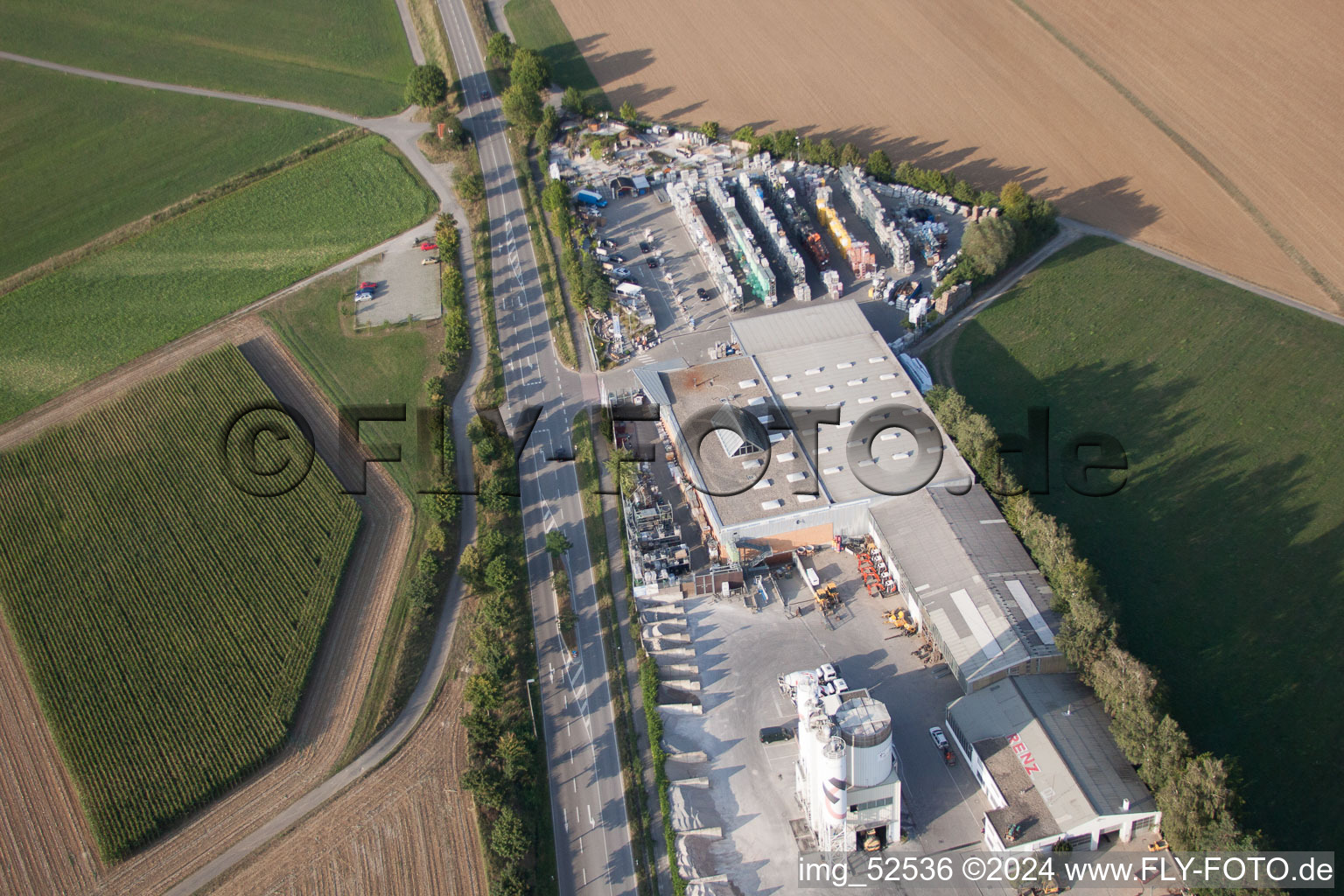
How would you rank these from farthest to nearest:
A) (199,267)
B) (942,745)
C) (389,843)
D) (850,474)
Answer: (199,267) → (850,474) → (942,745) → (389,843)

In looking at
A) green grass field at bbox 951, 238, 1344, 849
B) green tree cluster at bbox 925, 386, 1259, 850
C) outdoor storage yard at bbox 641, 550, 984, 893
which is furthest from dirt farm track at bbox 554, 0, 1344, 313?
outdoor storage yard at bbox 641, 550, 984, 893

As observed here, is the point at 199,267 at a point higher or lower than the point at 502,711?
higher

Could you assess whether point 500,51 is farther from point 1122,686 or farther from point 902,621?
point 1122,686

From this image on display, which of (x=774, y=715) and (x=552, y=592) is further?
(x=552, y=592)

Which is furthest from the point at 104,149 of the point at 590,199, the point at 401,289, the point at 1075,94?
the point at 1075,94

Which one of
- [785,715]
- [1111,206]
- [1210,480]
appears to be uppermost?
[1111,206]

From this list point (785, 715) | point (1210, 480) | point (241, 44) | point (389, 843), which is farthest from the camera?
point (241, 44)

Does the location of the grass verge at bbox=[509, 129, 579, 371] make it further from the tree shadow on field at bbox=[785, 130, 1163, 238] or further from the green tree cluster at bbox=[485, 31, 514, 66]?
the tree shadow on field at bbox=[785, 130, 1163, 238]
